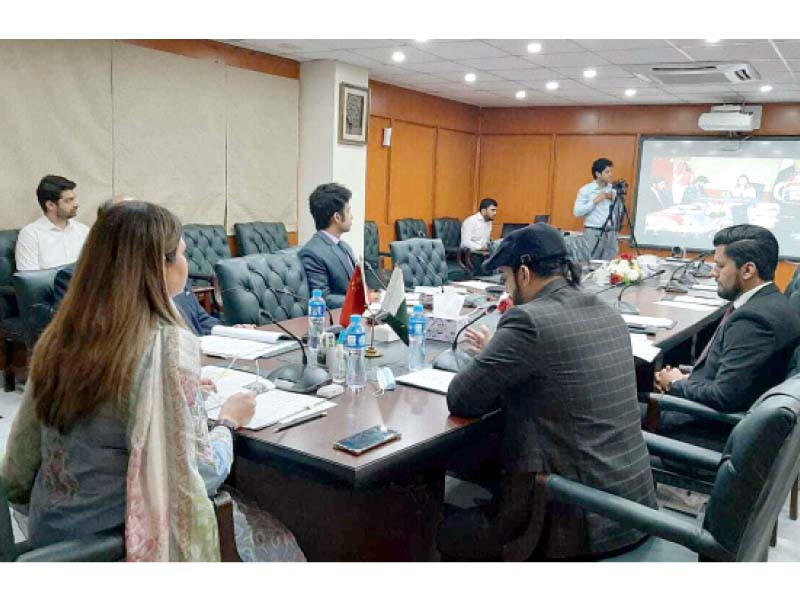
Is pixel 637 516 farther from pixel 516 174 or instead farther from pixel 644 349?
pixel 516 174

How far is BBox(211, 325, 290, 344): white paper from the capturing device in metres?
2.62

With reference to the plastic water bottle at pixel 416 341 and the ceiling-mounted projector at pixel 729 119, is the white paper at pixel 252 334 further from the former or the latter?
the ceiling-mounted projector at pixel 729 119

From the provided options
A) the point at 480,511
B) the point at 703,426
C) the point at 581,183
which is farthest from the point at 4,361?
the point at 581,183

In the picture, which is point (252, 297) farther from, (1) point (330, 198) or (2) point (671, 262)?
(2) point (671, 262)

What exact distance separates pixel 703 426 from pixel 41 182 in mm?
3954

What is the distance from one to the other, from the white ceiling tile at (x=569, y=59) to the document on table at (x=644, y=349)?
11.2 feet

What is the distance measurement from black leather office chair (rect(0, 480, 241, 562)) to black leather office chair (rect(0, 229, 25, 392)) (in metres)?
3.14

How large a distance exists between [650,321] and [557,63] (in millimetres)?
3427

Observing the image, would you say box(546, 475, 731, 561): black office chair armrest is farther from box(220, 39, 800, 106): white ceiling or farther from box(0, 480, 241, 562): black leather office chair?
box(220, 39, 800, 106): white ceiling

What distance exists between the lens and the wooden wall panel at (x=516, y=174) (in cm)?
957

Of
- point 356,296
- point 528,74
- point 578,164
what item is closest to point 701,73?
point 528,74

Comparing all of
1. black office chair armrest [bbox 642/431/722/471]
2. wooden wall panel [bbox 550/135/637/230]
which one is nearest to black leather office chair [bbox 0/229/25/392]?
black office chair armrest [bbox 642/431/722/471]

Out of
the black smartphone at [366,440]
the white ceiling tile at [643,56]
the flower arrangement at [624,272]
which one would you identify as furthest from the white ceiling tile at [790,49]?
the black smartphone at [366,440]

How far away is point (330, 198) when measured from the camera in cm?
369
